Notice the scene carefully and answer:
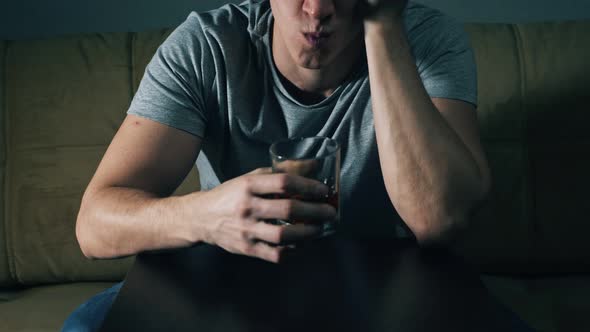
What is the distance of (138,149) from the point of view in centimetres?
120

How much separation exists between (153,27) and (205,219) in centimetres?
126

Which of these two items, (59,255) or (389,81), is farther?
(59,255)

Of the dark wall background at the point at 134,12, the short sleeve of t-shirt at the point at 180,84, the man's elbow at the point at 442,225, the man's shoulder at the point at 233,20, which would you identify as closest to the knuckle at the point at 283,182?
the man's elbow at the point at 442,225

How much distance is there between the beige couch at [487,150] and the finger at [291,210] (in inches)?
35.1

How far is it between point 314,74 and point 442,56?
0.26m

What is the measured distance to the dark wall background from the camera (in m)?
2.02

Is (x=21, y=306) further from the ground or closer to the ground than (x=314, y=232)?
closer to the ground

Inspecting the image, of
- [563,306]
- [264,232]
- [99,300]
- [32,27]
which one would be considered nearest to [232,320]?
[264,232]

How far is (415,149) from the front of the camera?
1127mm

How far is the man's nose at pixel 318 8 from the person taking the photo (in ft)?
3.70

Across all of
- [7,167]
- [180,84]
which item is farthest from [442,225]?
[7,167]

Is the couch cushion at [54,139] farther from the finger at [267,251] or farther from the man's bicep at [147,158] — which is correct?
the finger at [267,251]

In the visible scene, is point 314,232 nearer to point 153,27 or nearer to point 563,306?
point 563,306

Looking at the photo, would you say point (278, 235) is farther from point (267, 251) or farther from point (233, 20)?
point (233, 20)
